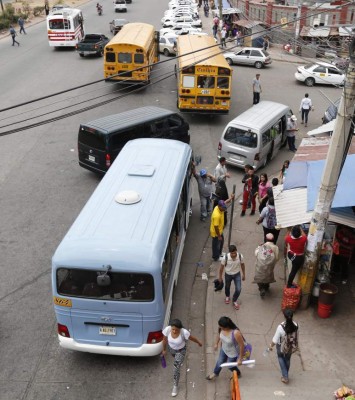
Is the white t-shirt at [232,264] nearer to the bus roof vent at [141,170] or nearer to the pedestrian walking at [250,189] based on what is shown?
the bus roof vent at [141,170]

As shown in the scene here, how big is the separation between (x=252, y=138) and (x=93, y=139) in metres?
5.10

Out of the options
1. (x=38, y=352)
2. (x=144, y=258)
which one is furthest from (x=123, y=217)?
(x=38, y=352)

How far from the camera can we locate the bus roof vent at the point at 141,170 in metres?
10.1

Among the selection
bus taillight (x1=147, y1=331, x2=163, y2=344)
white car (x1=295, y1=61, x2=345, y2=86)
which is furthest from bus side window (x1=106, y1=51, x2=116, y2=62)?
bus taillight (x1=147, y1=331, x2=163, y2=344)

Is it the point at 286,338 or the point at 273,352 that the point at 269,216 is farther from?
the point at 286,338

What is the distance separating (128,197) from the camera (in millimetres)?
8898

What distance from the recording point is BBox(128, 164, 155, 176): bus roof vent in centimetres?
1008

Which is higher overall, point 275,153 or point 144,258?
point 144,258

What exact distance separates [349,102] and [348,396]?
449cm

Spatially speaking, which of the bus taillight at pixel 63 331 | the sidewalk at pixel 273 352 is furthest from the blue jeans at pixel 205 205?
the bus taillight at pixel 63 331

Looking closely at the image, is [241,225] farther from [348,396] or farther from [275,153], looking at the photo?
[348,396]

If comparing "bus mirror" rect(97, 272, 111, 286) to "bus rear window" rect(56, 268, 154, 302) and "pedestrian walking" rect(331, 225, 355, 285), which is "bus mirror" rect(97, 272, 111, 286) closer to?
"bus rear window" rect(56, 268, 154, 302)

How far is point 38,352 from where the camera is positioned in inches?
339

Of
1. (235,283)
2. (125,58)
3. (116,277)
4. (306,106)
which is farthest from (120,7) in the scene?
(116,277)
